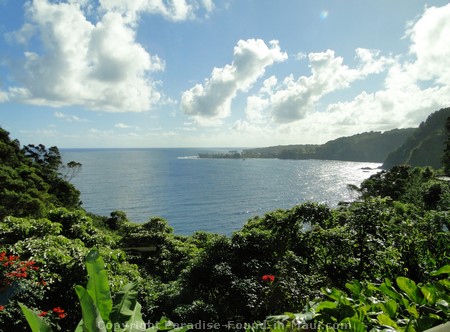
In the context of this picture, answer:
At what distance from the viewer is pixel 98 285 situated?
1.99 m

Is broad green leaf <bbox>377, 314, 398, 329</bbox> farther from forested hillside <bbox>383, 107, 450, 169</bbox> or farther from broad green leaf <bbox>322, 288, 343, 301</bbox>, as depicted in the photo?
forested hillside <bbox>383, 107, 450, 169</bbox>

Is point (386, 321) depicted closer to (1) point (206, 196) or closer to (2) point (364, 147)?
(1) point (206, 196)

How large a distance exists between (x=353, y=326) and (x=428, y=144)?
111301 mm

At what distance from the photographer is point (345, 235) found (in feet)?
20.8

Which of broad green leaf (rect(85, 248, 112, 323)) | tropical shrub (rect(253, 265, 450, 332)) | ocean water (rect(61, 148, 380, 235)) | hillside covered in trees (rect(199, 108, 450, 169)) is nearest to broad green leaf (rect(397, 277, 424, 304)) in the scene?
tropical shrub (rect(253, 265, 450, 332))

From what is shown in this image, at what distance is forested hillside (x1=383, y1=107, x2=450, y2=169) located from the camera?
9034 centimetres

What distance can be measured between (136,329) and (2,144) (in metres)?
34.1

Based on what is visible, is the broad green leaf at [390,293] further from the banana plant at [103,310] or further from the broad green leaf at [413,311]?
the banana plant at [103,310]

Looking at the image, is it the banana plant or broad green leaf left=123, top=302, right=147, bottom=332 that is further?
broad green leaf left=123, top=302, right=147, bottom=332

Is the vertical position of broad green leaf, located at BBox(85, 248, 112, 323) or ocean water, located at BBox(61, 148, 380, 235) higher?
broad green leaf, located at BBox(85, 248, 112, 323)

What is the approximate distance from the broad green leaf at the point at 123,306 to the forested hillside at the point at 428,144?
97966 mm

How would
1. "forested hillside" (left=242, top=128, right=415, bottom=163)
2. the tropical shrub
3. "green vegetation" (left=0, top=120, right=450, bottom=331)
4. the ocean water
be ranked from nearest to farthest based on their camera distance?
1. the tropical shrub
2. "green vegetation" (left=0, top=120, right=450, bottom=331)
3. the ocean water
4. "forested hillside" (left=242, top=128, right=415, bottom=163)

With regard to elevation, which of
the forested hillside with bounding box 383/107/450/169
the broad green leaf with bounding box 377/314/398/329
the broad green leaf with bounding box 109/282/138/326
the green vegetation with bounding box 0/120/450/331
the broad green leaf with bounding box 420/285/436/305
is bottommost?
the green vegetation with bounding box 0/120/450/331

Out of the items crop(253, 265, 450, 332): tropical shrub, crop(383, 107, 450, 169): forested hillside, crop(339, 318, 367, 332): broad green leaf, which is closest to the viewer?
crop(339, 318, 367, 332): broad green leaf
